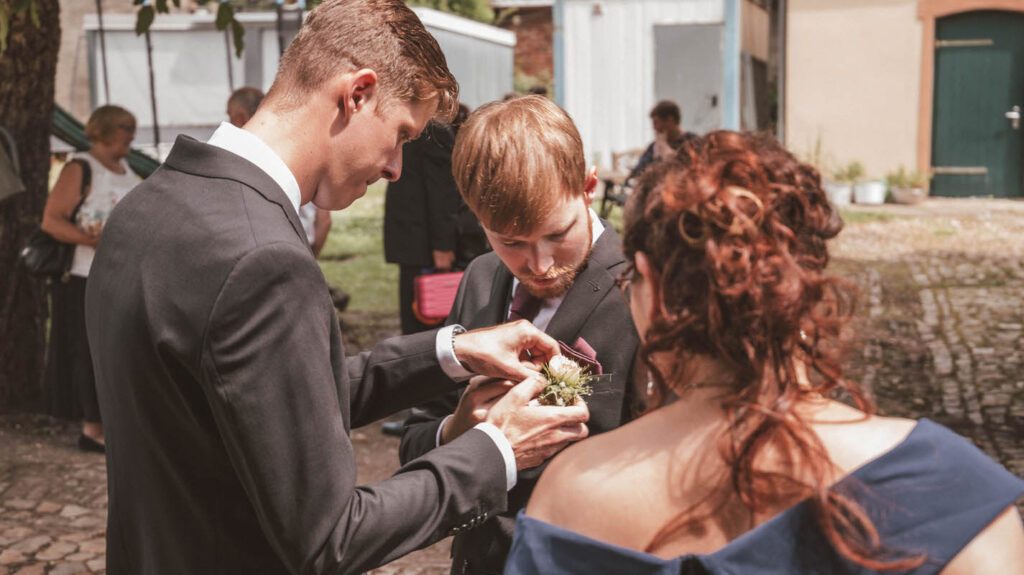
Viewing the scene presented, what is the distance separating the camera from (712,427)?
1.60 m

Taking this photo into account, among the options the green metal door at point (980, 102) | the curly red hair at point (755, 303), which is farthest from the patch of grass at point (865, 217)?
the curly red hair at point (755, 303)

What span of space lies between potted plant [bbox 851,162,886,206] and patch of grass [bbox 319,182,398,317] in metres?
7.80

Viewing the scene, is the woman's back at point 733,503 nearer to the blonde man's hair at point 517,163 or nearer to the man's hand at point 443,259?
the blonde man's hair at point 517,163

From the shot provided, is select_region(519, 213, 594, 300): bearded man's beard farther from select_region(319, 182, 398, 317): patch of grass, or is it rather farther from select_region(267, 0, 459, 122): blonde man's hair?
select_region(319, 182, 398, 317): patch of grass

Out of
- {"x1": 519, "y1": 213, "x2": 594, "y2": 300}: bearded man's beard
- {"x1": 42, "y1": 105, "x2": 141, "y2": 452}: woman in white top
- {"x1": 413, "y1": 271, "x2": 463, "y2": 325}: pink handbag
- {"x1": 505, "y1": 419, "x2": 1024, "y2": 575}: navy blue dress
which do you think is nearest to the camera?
{"x1": 505, "y1": 419, "x2": 1024, "y2": 575}: navy blue dress

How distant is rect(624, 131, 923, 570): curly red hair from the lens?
1535 mm

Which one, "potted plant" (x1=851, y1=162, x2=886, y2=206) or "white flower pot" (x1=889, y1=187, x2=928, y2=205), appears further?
"potted plant" (x1=851, y1=162, x2=886, y2=206)

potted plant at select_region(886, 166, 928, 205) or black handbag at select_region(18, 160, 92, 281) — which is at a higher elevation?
black handbag at select_region(18, 160, 92, 281)

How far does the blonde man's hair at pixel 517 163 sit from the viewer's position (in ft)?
7.93

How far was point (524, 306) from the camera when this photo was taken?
8.50 feet

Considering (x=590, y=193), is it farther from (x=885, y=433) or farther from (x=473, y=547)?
(x=885, y=433)

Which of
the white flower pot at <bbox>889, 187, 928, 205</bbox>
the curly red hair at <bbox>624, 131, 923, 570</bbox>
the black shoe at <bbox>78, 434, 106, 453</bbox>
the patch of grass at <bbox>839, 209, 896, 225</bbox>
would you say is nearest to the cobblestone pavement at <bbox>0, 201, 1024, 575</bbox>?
the black shoe at <bbox>78, 434, 106, 453</bbox>

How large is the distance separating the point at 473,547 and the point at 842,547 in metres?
1.13

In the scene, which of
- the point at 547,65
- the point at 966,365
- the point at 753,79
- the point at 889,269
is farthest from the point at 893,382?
the point at 547,65
